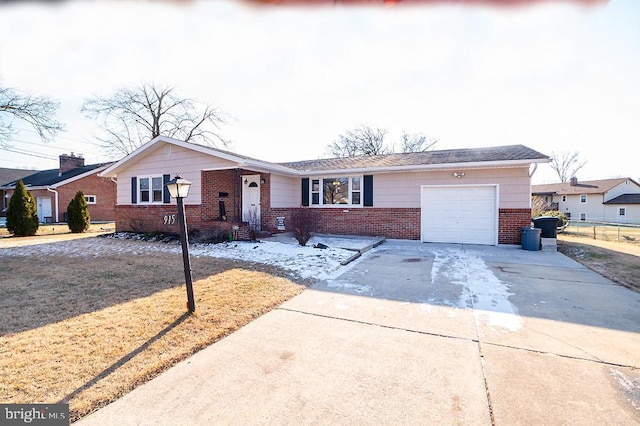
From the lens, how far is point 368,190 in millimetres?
12148

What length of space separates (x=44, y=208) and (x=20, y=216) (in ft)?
39.1

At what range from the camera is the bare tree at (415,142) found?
102 ft

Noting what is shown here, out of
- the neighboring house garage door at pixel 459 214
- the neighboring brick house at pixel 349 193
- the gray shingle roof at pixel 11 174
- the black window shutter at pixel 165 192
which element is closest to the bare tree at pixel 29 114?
the neighboring brick house at pixel 349 193

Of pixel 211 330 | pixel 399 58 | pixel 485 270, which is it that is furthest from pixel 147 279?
pixel 485 270

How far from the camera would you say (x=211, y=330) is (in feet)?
12.5

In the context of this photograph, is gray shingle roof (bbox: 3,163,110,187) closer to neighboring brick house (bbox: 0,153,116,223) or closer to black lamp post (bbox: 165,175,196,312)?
neighboring brick house (bbox: 0,153,116,223)

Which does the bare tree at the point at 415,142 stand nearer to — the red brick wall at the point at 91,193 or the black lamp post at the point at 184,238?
the red brick wall at the point at 91,193

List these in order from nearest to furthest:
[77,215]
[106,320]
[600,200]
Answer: [106,320] < [77,215] < [600,200]

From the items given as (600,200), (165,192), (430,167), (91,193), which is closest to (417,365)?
(430,167)

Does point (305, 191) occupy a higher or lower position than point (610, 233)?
higher

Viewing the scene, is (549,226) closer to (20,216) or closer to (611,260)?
(611,260)

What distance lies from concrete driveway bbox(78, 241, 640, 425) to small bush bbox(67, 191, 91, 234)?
51.1ft

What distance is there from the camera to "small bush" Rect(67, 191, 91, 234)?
603 inches

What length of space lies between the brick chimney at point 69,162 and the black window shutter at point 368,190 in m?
27.2
